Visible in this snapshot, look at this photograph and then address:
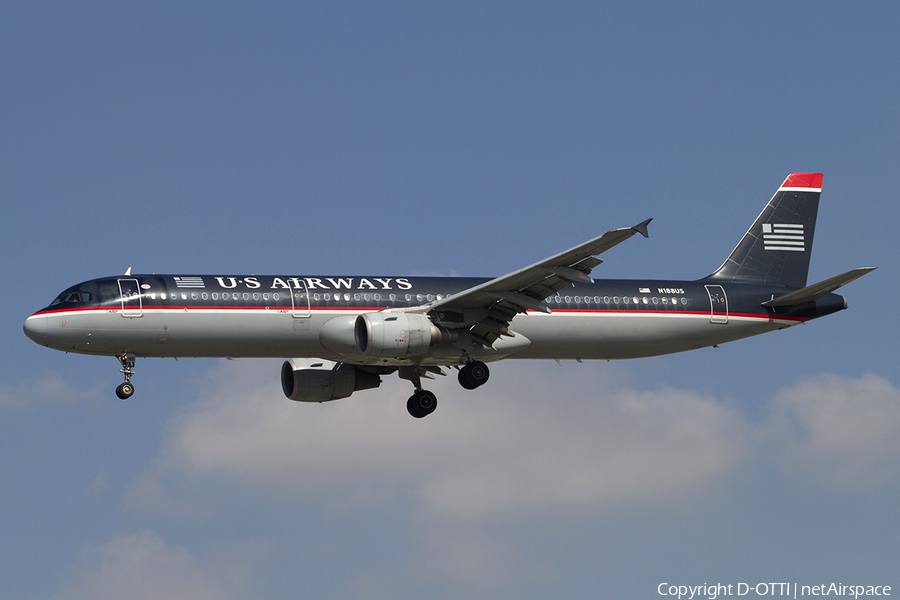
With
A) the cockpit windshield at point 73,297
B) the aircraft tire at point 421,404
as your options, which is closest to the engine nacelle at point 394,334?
the aircraft tire at point 421,404

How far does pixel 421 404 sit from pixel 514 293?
7.23m

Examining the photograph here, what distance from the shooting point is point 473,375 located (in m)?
40.8

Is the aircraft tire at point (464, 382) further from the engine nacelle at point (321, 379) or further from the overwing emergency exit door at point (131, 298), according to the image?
the overwing emergency exit door at point (131, 298)

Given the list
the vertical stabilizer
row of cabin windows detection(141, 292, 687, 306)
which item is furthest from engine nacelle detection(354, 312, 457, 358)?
the vertical stabilizer

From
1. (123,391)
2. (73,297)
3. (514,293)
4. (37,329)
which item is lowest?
(123,391)

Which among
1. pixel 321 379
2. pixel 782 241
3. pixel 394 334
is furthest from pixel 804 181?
pixel 321 379

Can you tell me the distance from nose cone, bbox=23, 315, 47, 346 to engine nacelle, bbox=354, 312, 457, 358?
33.5 ft

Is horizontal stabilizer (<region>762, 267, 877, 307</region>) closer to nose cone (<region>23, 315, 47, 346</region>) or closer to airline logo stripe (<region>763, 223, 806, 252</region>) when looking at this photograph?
airline logo stripe (<region>763, 223, 806, 252</region>)

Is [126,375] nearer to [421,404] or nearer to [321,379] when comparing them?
[321,379]

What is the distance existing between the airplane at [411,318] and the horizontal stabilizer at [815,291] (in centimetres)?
6

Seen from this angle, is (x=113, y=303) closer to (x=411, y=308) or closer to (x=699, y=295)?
(x=411, y=308)

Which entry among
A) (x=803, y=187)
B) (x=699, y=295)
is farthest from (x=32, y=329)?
(x=803, y=187)

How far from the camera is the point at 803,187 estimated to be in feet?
166

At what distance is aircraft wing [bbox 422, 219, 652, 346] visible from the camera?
36281 mm
